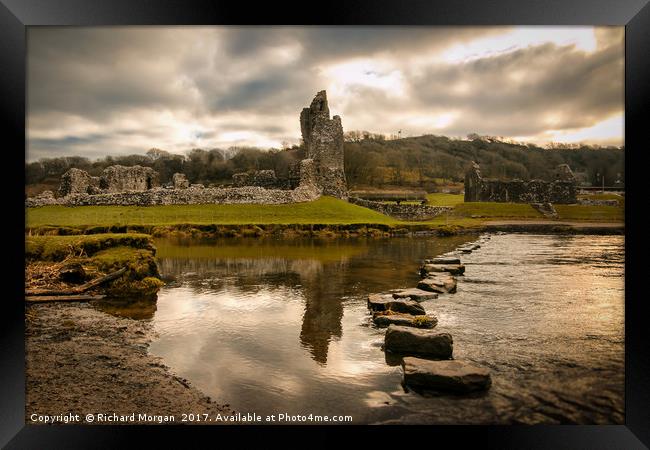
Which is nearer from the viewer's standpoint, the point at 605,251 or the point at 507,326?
the point at 507,326

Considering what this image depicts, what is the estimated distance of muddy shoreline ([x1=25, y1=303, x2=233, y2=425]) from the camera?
409 centimetres

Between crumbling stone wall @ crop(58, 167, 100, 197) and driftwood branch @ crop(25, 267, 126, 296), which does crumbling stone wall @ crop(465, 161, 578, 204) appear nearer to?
driftwood branch @ crop(25, 267, 126, 296)

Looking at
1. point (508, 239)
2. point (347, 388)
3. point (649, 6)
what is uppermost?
point (649, 6)

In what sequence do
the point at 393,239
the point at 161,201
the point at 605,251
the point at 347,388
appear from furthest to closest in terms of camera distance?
the point at 393,239 < the point at 161,201 < the point at 605,251 < the point at 347,388

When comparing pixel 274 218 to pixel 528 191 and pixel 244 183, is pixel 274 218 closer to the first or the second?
pixel 528 191

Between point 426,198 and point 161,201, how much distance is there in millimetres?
14394

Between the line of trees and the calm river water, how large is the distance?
1.63 meters

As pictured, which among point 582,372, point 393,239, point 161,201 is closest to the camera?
point 582,372

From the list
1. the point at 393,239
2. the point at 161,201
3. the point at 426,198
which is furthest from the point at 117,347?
the point at 426,198

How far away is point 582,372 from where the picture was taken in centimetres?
439

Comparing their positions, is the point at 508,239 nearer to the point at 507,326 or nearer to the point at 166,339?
the point at 507,326

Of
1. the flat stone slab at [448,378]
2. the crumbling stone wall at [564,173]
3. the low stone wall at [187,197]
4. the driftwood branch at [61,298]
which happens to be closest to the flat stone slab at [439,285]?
the flat stone slab at [448,378]

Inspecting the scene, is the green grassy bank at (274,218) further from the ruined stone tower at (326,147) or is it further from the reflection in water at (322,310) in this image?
the reflection in water at (322,310)

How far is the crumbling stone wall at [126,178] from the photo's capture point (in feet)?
54.1
